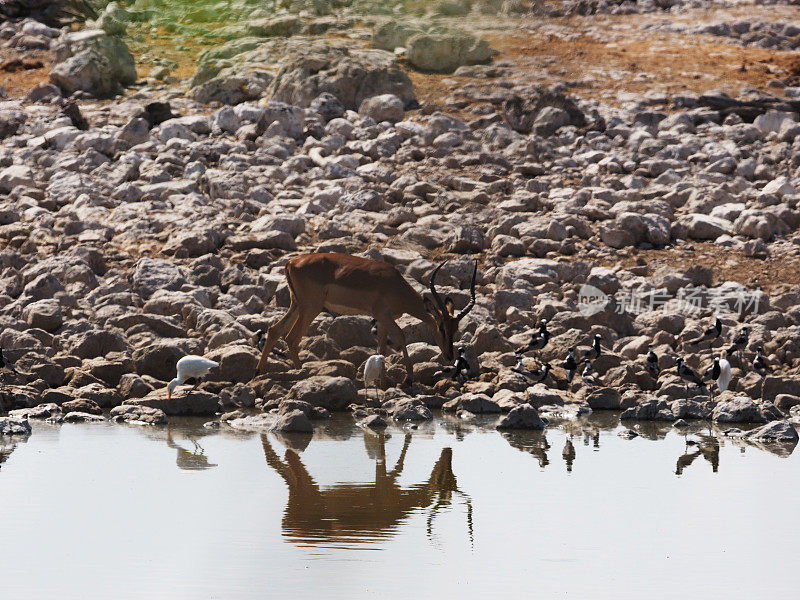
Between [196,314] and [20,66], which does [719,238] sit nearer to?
[196,314]

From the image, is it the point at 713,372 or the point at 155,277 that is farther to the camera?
the point at 155,277

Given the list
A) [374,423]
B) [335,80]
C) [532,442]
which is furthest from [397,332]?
[335,80]

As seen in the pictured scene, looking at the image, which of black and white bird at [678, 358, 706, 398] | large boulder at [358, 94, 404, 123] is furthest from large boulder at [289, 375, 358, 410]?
large boulder at [358, 94, 404, 123]

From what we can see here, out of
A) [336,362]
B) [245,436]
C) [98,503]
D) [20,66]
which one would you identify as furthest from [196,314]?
[20,66]

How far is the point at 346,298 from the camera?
14000 mm

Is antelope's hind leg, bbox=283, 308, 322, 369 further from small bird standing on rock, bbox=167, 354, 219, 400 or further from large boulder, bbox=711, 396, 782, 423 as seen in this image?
large boulder, bbox=711, 396, 782, 423

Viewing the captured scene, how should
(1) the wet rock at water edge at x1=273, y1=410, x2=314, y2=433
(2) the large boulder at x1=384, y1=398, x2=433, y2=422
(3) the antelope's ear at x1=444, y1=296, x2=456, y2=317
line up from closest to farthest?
(1) the wet rock at water edge at x1=273, y1=410, x2=314, y2=433 → (2) the large boulder at x1=384, y1=398, x2=433, y2=422 → (3) the antelope's ear at x1=444, y1=296, x2=456, y2=317

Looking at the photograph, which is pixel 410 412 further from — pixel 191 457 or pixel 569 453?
pixel 191 457

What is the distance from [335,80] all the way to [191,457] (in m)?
17.0

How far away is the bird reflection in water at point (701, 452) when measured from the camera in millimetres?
10391

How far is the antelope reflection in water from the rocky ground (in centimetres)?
171

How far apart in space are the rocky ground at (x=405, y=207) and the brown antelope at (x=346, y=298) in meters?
0.35

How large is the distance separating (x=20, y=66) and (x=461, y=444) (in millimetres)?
23799

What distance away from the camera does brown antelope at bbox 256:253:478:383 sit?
13914 millimetres
